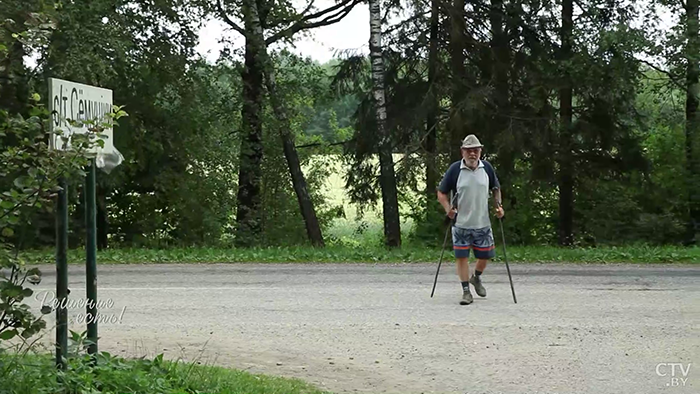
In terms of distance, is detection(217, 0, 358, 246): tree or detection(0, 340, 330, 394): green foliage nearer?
detection(0, 340, 330, 394): green foliage

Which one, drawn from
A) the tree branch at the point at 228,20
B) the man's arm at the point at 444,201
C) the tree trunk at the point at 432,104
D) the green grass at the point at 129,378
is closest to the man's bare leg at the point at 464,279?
the man's arm at the point at 444,201

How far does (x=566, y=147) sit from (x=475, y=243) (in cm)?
1577

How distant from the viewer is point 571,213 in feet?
91.0

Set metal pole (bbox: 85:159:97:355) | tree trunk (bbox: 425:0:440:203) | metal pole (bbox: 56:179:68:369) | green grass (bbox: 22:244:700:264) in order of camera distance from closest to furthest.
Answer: metal pole (bbox: 56:179:68:369)
metal pole (bbox: 85:159:97:355)
green grass (bbox: 22:244:700:264)
tree trunk (bbox: 425:0:440:203)

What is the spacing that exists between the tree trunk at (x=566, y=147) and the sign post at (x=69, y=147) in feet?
64.9

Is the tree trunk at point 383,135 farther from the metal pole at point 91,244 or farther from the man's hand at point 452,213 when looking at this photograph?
the metal pole at point 91,244

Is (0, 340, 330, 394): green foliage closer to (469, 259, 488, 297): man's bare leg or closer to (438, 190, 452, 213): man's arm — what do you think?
(438, 190, 452, 213): man's arm

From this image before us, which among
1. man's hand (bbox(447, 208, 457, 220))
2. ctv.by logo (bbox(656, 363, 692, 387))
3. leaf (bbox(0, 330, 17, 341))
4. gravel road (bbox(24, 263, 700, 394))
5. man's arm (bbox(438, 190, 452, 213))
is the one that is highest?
man's arm (bbox(438, 190, 452, 213))

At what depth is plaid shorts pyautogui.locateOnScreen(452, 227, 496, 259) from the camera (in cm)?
1138

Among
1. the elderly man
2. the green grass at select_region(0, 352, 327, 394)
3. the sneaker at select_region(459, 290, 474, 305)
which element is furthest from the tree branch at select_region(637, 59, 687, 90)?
the green grass at select_region(0, 352, 327, 394)

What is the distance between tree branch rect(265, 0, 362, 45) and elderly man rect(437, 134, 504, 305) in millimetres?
15110

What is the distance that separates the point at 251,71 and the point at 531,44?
7.51 meters

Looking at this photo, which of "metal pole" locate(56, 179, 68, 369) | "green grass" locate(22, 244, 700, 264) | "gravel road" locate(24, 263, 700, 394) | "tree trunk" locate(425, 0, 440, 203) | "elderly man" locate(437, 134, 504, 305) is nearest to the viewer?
"metal pole" locate(56, 179, 68, 369)

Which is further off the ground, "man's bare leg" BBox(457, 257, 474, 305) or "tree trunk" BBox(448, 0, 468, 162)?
"tree trunk" BBox(448, 0, 468, 162)
